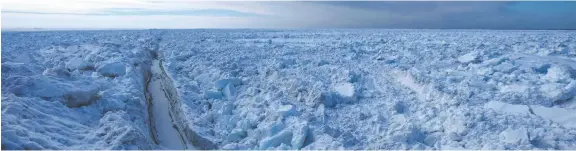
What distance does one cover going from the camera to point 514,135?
3717 mm

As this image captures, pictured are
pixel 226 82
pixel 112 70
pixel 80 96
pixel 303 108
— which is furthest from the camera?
pixel 112 70

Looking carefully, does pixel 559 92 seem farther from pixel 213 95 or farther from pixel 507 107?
pixel 213 95

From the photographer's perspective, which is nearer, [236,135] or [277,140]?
[277,140]

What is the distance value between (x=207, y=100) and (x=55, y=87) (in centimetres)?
219

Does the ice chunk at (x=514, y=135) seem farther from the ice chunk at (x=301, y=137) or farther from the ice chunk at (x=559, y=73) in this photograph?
the ice chunk at (x=559, y=73)

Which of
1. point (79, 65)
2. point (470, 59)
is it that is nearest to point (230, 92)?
point (79, 65)

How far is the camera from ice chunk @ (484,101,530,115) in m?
4.31

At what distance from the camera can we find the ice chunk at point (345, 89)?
555 centimetres

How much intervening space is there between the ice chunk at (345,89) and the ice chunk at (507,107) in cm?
173

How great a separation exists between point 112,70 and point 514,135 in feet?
20.5

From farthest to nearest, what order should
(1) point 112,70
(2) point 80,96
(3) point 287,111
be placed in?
1. (1) point 112,70
2. (3) point 287,111
3. (2) point 80,96

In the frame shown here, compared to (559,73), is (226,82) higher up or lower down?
lower down

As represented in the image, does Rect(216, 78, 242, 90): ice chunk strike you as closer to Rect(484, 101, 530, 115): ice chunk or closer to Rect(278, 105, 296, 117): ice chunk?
Rect(278, 105, 296, 117): ice chunk

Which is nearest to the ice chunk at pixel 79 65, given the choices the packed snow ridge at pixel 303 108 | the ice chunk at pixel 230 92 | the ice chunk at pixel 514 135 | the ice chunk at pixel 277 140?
the packed snow ridge at pixel 303 108
